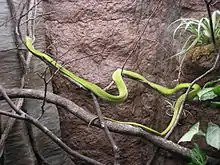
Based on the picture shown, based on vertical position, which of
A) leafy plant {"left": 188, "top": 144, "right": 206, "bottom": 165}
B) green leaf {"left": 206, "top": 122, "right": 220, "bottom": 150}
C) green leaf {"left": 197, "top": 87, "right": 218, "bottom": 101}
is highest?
green leaf {"left": 197, "top": 87, "right": 218, "bottom": 101}

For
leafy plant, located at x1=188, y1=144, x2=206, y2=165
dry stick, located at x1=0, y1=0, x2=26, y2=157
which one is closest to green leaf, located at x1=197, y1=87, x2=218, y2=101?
leafy plant, located at x1=188, y1=144, x2=206, y2=165

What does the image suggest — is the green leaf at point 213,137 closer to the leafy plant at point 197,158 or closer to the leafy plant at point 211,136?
the leafy plant at point 211,136

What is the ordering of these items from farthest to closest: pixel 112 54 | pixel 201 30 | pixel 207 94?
pixel 112 54, pixel 201 30, pixel 207 94

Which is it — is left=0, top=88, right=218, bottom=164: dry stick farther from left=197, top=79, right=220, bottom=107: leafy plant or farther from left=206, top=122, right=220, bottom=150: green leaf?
left=197, top=79, right=220, bottom=107: leafy plant

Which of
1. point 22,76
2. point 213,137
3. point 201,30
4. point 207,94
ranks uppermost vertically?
point 201,30

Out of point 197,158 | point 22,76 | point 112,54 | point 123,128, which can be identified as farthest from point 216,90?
point 22,76

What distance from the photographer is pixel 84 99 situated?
1.81 metres

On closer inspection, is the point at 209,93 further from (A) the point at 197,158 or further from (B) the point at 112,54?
(B) the point at 112,54

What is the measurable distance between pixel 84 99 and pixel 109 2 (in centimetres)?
61

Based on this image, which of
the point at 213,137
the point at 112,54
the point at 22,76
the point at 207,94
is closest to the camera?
the point at 213,137

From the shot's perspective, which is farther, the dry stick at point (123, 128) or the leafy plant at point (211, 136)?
the dry stick at point (123, 128)

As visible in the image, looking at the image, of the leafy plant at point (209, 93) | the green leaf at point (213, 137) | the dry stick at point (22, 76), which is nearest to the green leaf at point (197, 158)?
the green leaf at point (213, 137)

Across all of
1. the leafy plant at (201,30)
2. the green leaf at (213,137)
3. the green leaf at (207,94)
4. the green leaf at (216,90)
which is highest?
the leafy plant at (201,30)

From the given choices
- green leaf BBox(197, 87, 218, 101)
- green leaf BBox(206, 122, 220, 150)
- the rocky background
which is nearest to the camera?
green leaf BBox(206, 122, 220, 150)
